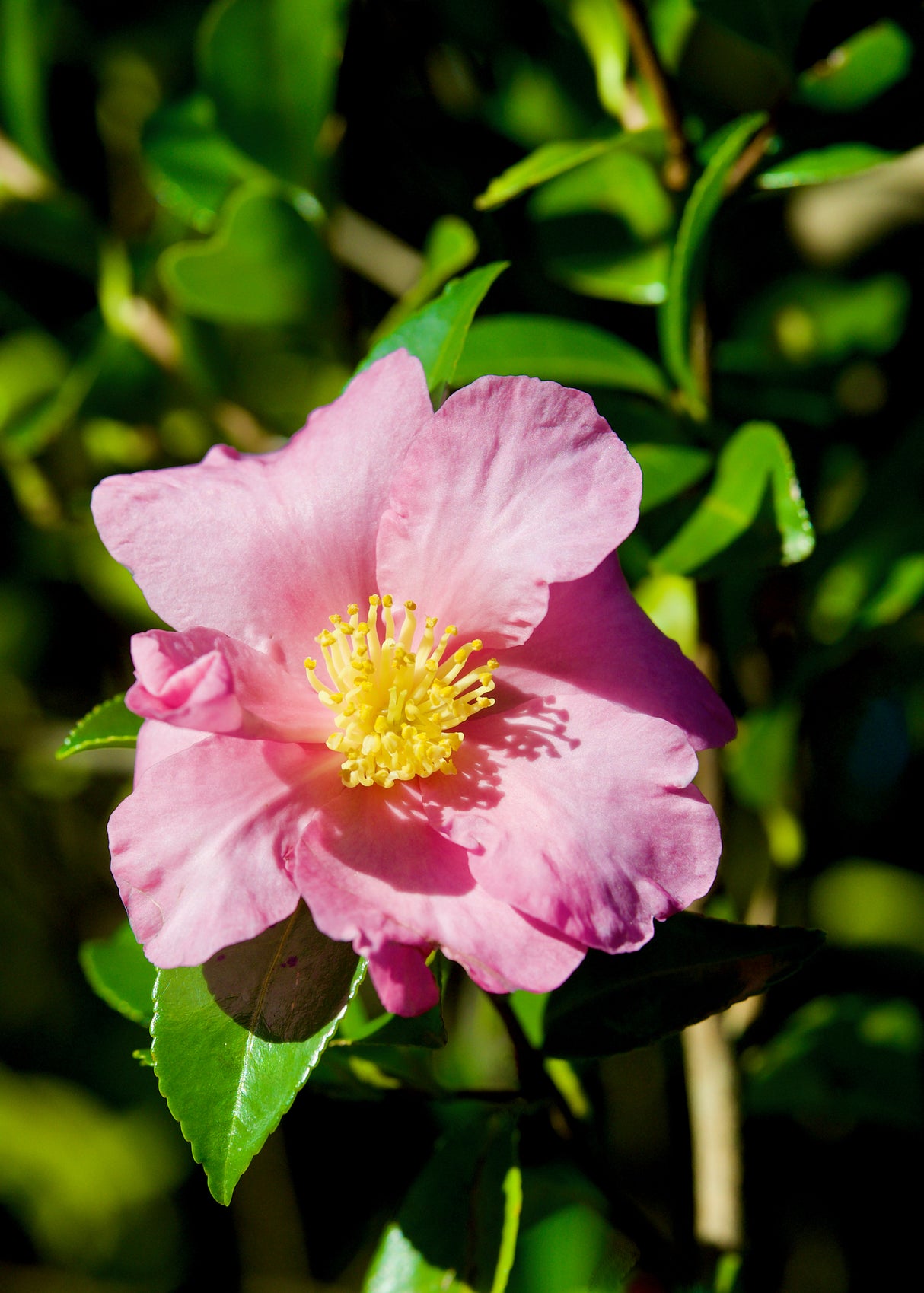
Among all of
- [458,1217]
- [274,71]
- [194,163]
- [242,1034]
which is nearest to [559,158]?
[274,71]

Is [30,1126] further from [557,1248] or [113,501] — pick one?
[113,501]

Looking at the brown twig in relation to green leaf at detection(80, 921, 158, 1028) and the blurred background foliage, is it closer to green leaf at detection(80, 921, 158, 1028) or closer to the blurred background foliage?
the blurred background foliage

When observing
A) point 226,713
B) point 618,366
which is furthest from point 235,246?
point 226,713

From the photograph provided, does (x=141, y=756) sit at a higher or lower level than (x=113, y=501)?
lower

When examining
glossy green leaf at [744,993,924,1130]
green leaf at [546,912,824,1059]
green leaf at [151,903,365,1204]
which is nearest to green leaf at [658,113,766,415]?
green leaf at [546,912,824,1059]

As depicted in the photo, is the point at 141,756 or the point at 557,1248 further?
the point at 557,1248

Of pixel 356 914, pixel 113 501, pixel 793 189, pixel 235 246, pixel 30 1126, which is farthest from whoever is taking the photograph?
pixel 30 1126

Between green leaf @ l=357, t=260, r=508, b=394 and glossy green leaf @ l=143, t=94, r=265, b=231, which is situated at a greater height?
glossy green leaf @ l=143, t=94, r=265, b=231

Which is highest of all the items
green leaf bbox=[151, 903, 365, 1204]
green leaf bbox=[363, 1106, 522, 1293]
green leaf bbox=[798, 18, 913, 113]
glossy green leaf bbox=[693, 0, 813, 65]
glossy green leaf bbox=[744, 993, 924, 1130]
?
glossy green leaf bbox=[693, 0, 813, 65]
